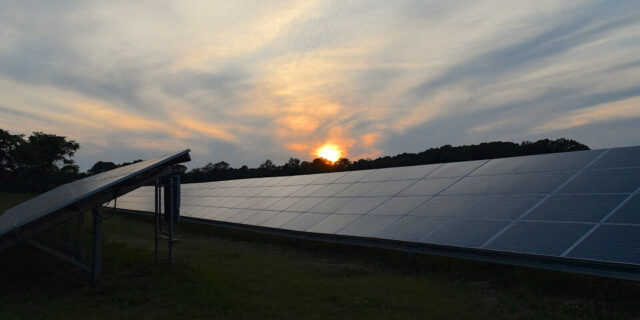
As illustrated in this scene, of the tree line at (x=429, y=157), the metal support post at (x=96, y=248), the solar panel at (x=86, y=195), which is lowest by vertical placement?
the metal support post at (x=96, y=248)

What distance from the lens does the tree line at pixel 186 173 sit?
5362 cm

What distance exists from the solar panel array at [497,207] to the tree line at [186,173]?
36536 mm

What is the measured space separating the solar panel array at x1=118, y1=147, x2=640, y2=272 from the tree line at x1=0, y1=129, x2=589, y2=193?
120 ft

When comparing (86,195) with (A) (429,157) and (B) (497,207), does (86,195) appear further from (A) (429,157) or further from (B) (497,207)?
(A) (429,157)

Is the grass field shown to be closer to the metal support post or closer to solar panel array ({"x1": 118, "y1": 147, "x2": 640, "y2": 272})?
the metal support post

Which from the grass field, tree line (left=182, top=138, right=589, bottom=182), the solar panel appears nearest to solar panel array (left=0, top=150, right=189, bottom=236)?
the solar panel

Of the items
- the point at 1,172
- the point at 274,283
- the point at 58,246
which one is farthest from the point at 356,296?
the point at 1,172

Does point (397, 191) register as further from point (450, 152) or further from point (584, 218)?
point (450, 152)

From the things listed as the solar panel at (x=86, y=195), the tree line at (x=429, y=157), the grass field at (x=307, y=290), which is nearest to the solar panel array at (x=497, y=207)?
the grass field at (x=307, y=290)

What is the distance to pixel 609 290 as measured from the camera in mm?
8672

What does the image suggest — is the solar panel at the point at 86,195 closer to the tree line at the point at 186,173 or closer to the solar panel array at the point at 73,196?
the solar panel array at the point at 73,196

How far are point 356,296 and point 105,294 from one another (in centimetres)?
500

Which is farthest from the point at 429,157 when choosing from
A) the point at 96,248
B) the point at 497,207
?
the point at 96,248

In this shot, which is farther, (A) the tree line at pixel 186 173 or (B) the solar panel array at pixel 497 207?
(A) the tree line at pixel 186 173
